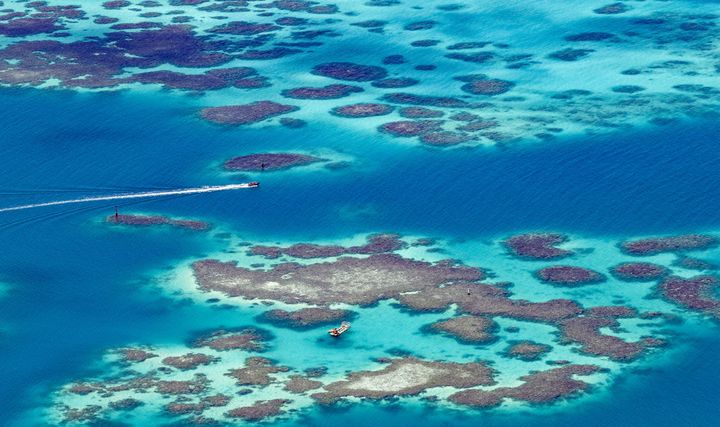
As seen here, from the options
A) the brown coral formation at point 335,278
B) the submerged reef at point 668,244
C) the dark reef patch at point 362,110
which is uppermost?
the dark reef patch at point 362,110

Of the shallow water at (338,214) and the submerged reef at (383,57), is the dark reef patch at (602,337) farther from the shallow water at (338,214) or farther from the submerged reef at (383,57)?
the submerged reef at (383,57)

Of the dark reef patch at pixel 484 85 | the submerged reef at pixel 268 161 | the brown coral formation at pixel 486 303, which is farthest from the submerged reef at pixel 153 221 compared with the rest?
the dark reef patch at pixel 484 85

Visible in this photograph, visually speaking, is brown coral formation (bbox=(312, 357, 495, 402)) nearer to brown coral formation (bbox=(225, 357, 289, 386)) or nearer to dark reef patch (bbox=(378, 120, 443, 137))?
brown coral formation (bbox=(225, 357, 289, 386))

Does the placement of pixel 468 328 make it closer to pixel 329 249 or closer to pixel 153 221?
pixel 329 249

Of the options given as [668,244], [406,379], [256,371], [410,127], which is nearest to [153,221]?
[256,371]

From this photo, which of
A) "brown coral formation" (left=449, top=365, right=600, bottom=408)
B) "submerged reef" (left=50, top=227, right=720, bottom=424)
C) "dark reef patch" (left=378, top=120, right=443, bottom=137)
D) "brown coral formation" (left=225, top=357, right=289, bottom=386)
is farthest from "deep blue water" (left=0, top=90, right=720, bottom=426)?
"brown coral formation" (left=225, top=357, right=289, bottom=386)

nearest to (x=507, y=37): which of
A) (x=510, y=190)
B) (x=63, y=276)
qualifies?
(x=510, y=190)
